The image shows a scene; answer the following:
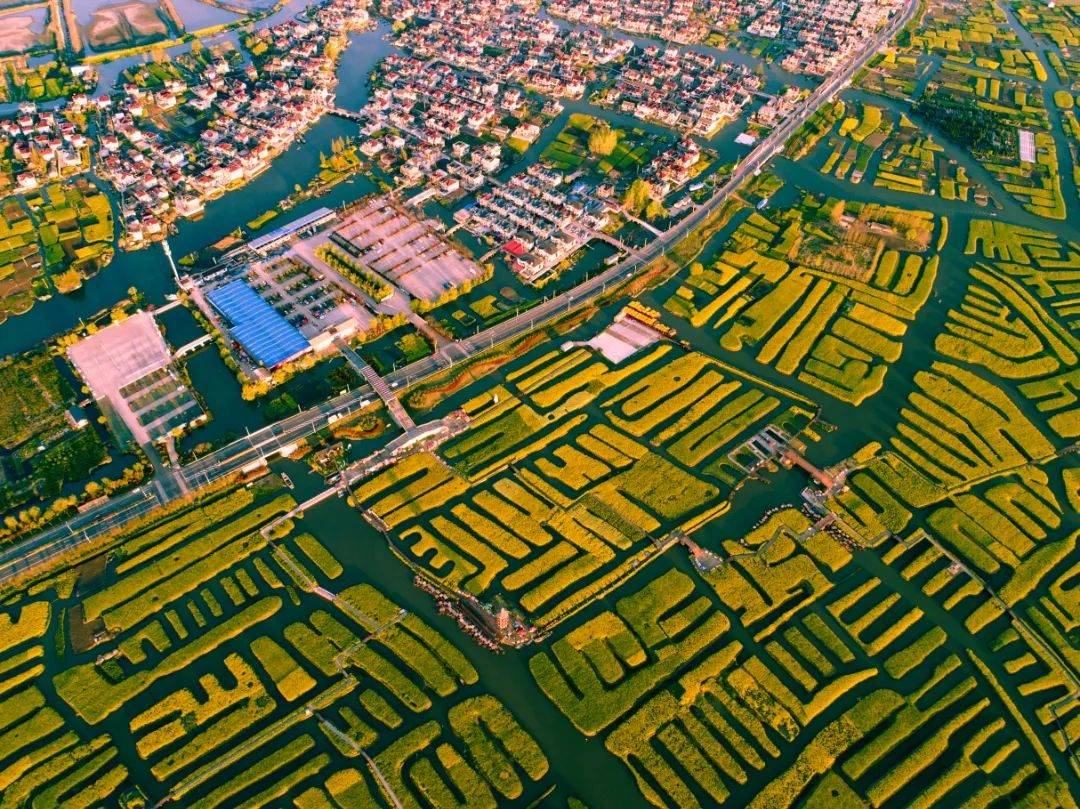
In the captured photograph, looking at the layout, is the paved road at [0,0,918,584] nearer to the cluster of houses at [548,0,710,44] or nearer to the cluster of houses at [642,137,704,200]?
the cluster of houses at [642,137,704,200]

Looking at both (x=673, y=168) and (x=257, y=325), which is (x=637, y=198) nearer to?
(x=673, y=168)

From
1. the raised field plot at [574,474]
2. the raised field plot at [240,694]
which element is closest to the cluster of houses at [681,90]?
the raised field plot at [574,474]

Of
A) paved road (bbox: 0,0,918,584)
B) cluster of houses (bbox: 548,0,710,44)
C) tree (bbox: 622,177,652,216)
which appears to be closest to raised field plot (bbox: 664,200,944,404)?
paved road (bbox: 0,0,918,584)

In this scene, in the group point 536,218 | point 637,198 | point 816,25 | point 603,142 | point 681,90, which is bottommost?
point 536,218

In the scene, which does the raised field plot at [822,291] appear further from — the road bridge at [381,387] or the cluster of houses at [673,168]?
the road bridge at [381,387]

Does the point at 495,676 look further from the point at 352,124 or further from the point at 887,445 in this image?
the point at 352,124

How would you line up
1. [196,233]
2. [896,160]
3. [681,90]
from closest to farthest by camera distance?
[196,233] → [896,160] → [681,90]

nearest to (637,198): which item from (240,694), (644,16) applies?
(644,16)
